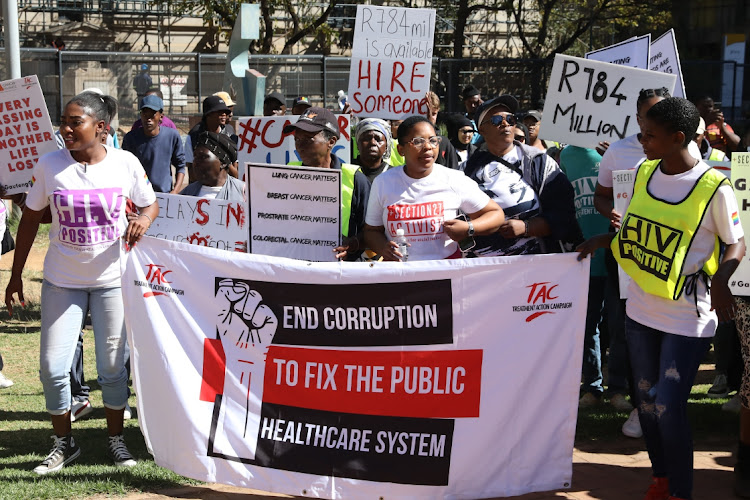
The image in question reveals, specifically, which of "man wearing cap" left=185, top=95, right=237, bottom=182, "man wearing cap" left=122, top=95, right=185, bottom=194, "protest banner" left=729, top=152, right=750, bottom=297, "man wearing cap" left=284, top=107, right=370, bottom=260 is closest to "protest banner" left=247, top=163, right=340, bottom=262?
"man wearing cap" left=284, top=107, right=370, bottom=260

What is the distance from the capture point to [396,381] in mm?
4719

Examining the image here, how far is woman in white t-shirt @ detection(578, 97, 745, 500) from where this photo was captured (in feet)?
14.4

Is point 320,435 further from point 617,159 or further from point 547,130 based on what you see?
point 547,130

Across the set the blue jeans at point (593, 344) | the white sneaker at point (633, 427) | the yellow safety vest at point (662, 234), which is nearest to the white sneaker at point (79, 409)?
the blue jeans at point (593, 344)

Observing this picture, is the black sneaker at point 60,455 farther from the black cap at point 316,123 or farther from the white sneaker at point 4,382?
the black cap at point 316,123

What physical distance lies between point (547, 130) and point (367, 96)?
2978 mm

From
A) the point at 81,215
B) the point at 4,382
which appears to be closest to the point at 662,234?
the point at 81,215

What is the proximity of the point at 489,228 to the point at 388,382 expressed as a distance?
110 cm

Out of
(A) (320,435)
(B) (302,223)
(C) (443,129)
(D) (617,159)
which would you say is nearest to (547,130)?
(D) (617,159)

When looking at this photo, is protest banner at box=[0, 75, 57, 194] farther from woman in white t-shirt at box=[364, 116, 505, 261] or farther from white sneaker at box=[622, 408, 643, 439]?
white sneaker at box=[622, 408, 643, 439]

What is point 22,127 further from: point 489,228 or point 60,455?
point 489,228

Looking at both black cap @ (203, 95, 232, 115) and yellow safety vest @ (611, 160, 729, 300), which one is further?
black cap @ (203, 95, 232, 115)

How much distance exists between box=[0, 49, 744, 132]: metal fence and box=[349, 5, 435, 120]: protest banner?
1275cm

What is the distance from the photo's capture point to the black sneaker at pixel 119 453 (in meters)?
5.43
